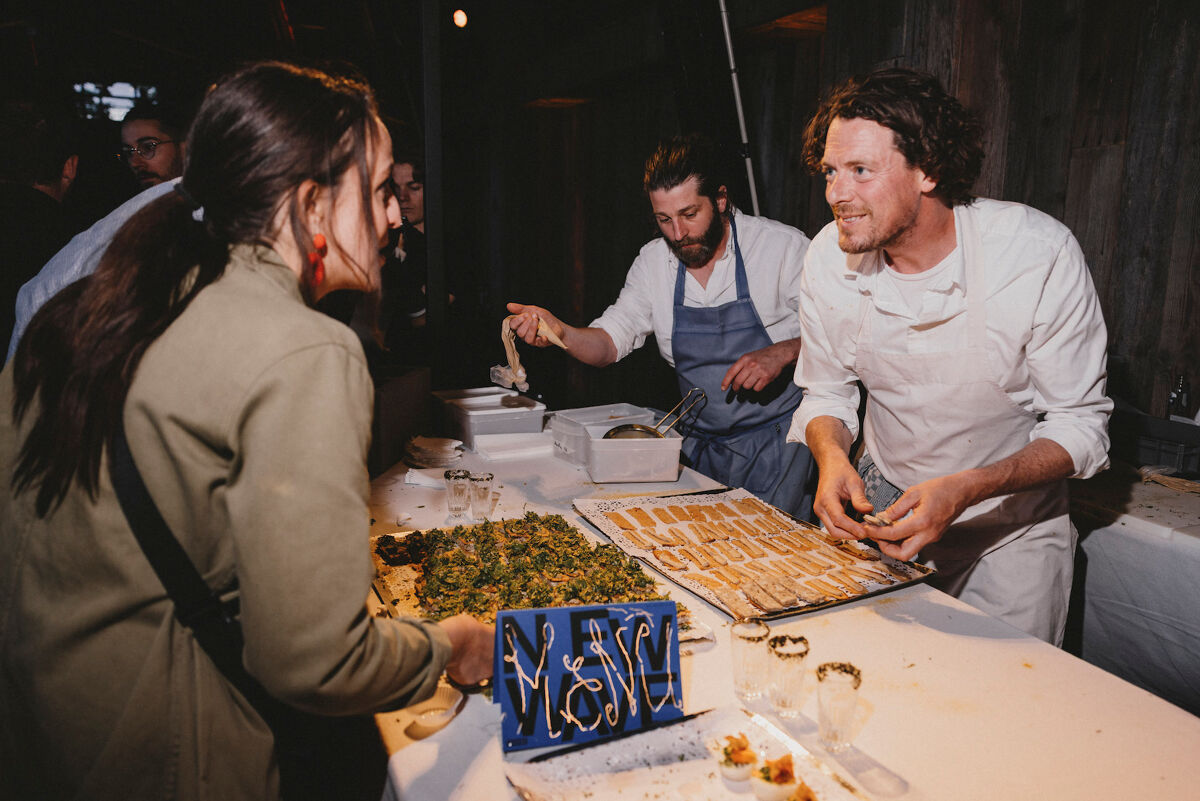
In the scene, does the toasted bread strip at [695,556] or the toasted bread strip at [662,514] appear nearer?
the toasted bread strip at [695,556]

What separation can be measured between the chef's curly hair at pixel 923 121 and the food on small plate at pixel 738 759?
162cm

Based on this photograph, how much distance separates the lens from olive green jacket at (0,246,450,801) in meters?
0.86

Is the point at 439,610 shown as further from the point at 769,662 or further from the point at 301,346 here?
the point at 301,346

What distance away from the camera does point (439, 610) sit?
5.22 ft

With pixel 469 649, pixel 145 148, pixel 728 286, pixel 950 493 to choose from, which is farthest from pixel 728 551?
pixel 145 148

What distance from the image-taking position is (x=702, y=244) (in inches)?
127

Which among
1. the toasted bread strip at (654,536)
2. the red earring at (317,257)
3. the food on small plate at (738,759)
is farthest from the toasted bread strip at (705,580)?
the red earring at (317,257)

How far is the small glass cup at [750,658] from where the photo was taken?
1.30m

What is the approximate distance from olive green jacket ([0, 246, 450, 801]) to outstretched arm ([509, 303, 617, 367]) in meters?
1.89

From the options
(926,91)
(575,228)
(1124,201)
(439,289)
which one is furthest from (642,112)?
(926,91)

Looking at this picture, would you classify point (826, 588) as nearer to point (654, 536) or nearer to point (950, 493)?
point (950, 493)

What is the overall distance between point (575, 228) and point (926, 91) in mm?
5428

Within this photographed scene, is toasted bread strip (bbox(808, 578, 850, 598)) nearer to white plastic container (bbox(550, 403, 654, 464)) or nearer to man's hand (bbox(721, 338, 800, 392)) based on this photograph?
white plastic container (bbox(550, 403, 654, 464))

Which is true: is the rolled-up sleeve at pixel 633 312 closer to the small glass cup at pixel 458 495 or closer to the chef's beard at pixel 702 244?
the chef's beard at pixel 702 244
